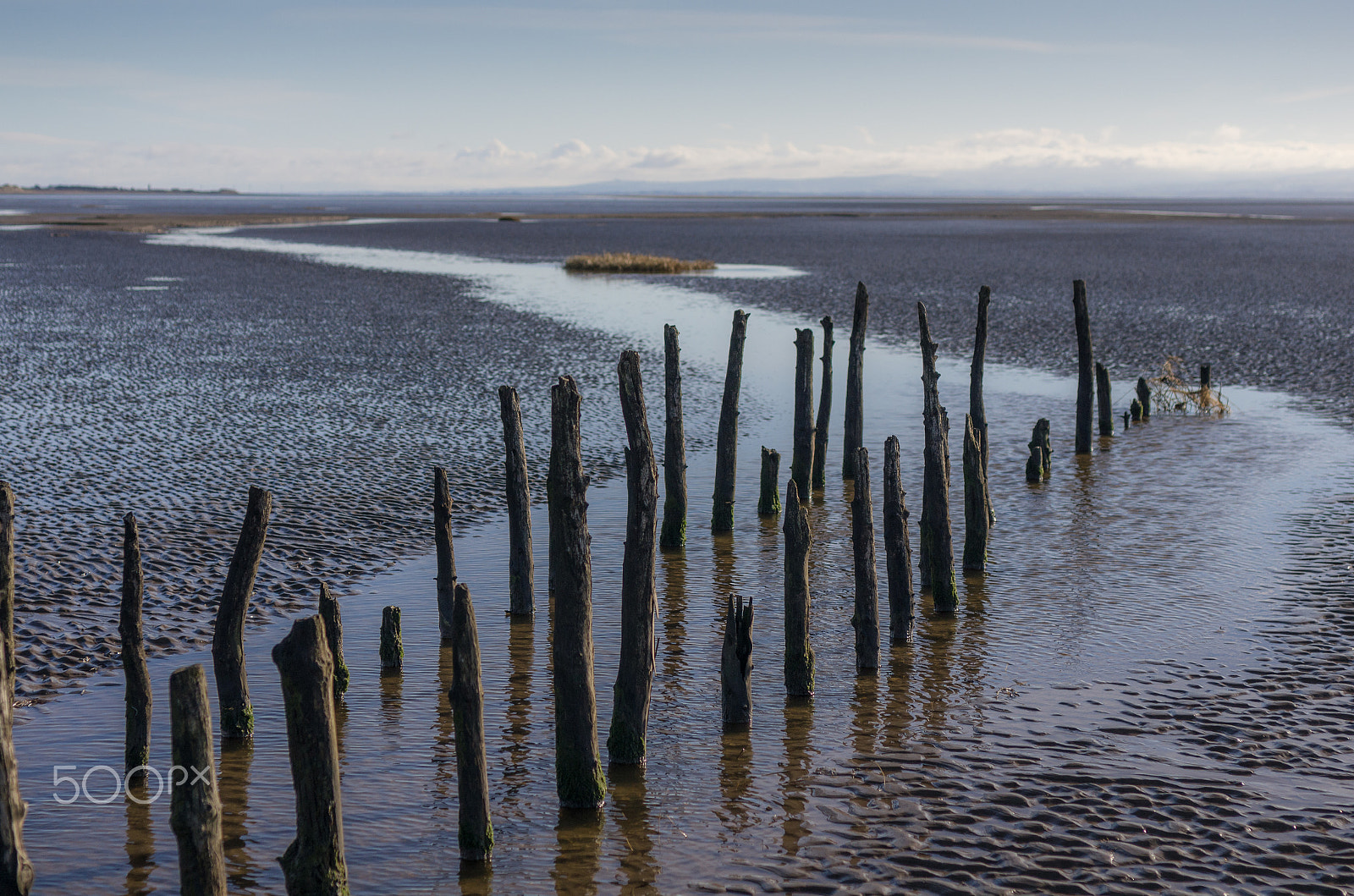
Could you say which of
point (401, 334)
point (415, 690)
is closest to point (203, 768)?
point (415, 690)

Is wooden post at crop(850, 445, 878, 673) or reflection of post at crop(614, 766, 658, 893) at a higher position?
wooden post at crop(850, 445, 878, 673)

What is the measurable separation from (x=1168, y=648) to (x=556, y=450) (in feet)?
22.6

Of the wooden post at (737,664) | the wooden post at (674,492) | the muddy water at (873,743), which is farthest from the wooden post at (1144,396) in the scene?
the wooden post at (737,664)

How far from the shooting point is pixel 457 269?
5994cm

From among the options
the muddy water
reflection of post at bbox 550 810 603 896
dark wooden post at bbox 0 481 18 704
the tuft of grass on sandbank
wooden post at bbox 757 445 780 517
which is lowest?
reflection of post at bbox 550 810 603 896

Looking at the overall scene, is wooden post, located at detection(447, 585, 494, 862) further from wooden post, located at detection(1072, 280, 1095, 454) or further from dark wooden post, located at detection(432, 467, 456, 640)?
wooden post, located at detection(1072, 280, 1095, 454)

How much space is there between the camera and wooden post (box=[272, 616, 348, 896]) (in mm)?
6641

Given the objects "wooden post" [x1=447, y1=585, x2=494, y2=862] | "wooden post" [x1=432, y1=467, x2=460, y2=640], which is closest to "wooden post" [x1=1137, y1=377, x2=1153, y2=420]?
"wooden post" [x1=432, y1=467, x2=460, y2=640]

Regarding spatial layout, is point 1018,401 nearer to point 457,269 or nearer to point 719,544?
point 719,544

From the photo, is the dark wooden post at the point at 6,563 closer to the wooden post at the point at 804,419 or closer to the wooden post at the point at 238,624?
the wooden post at the point at 238,624

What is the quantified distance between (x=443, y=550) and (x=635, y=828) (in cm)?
401

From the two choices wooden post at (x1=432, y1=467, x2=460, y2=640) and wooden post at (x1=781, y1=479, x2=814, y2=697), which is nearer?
wooden post at (x1=781, y1=479, x2=814, y2=697)

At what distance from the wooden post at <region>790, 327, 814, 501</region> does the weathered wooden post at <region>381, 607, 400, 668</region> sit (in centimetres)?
774

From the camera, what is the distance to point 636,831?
823cm
